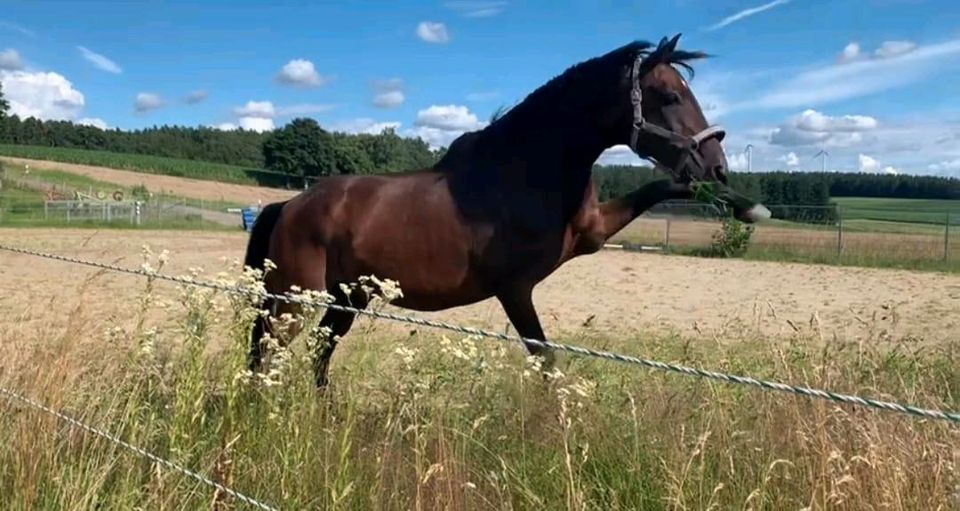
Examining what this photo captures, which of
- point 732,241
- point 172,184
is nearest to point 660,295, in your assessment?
point 732,241

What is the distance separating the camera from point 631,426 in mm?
2980

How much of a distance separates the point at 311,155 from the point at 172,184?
17679 mm

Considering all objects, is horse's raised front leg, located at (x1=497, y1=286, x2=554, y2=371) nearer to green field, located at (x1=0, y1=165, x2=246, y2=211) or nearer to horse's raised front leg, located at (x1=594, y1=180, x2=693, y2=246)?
horse's raised front leg, located at (x1=594, y1=180, x2=693, y2=246)

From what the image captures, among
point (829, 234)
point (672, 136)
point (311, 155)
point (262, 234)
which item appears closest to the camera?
point (672, 136)

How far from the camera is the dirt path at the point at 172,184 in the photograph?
209ft

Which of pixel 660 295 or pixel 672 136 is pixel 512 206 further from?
pixel 660 295

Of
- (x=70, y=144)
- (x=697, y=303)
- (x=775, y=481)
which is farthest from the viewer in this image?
(x=70, y=144)

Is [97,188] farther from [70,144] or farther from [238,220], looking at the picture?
[70,144]

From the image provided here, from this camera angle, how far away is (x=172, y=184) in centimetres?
6994

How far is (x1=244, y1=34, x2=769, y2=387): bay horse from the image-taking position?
4152mm

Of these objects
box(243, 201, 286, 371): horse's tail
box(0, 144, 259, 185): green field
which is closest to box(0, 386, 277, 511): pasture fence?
box(243, 201, 286, 371): horse's tail

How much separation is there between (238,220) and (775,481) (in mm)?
37944

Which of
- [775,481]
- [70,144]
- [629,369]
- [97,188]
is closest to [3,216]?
[97,188]

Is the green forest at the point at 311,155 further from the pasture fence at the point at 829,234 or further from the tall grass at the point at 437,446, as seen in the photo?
the tall grass at the point at 437,446
